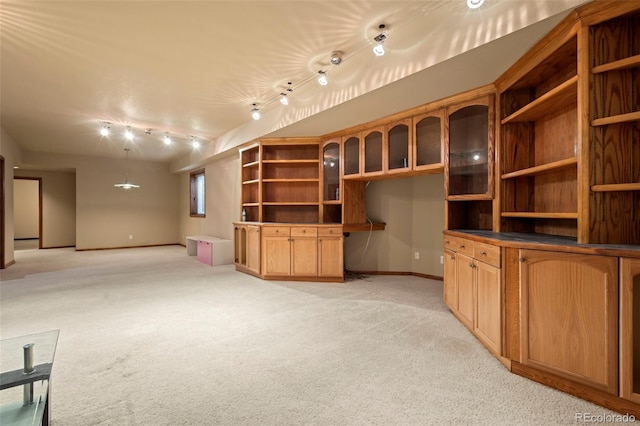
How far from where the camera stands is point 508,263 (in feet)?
6.72

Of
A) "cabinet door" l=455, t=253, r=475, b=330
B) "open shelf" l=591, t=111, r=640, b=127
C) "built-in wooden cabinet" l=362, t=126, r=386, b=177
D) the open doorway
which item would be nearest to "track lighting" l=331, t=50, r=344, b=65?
"built-in wooden cabinet" l=362, t=126, r=386, b=177

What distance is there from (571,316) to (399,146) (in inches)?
99.7

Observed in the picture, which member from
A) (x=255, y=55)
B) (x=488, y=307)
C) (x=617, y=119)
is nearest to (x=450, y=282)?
(x=488, y=307)

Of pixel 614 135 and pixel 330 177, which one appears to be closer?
pixel 614 135

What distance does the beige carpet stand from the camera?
5.17ft

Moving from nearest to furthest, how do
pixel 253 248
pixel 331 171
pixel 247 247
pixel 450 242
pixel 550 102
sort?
1. pixel 550 102
2. pixel 450 242
3. pixel 331 171
4. pixel 253 248
5. pixel 247 247

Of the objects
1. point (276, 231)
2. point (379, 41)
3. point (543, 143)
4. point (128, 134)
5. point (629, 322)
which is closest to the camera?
point (629, 322)

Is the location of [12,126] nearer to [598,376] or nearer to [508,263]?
[508,263]

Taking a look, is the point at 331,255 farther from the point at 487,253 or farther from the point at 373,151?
the point at 487,253

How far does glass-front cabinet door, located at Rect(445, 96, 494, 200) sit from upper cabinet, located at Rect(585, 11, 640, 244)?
1024 mm

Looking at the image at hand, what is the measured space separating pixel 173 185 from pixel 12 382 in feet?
29.2

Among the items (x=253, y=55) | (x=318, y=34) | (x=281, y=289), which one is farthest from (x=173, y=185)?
(x=318, y=34)

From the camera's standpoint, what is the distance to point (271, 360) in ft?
6.95

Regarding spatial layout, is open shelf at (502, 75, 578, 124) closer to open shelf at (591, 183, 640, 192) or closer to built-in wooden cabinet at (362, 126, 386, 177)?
open shelf at (591, 183, 640, 192)
